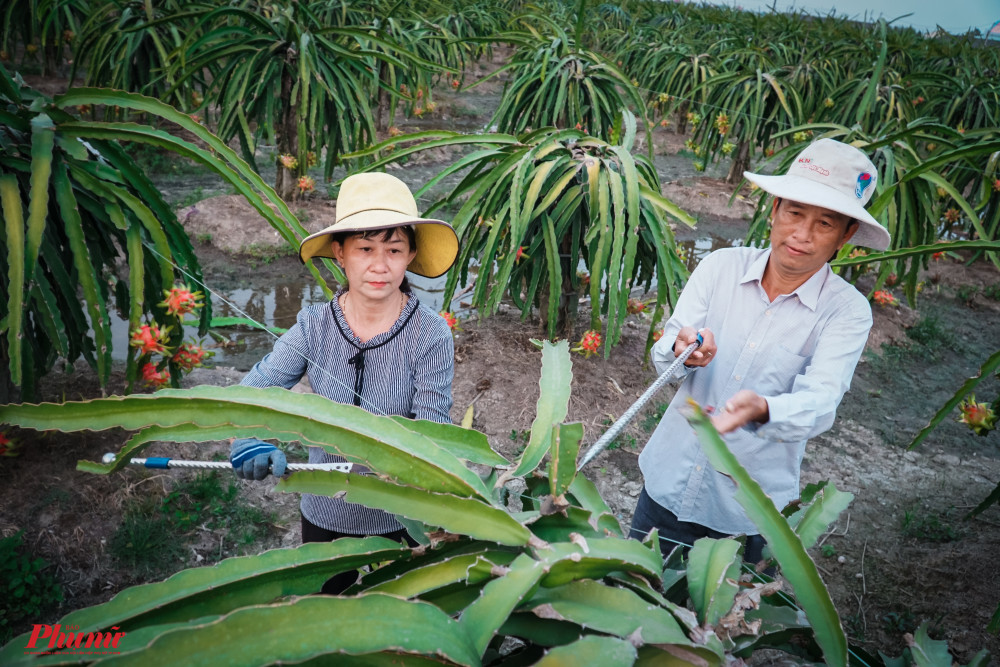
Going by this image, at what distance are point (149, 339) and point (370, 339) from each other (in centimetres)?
78

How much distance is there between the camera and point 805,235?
4.49ft

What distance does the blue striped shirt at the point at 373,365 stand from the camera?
4.59 feet

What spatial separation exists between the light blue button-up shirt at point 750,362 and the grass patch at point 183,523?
4.73 ft

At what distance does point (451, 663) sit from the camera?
0.61 m

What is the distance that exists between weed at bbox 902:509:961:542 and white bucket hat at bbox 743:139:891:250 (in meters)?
1.86

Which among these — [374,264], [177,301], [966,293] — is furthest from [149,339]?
[966,293]

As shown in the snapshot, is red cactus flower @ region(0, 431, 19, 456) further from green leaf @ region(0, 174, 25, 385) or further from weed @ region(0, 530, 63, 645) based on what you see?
green leaf @ region(0, 174, 25, 385)

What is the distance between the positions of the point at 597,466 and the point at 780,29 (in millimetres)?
12383

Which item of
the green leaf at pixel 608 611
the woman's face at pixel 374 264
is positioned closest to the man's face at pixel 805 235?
the woman's face at pixel 374 264

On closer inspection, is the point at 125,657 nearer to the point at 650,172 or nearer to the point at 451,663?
the point at 451,663

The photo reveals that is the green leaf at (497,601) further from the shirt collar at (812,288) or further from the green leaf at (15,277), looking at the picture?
the green leaf at (15,277)

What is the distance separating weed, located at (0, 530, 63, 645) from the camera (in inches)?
71.1

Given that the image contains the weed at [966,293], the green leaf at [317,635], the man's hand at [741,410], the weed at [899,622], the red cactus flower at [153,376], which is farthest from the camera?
the weed at [966,293]

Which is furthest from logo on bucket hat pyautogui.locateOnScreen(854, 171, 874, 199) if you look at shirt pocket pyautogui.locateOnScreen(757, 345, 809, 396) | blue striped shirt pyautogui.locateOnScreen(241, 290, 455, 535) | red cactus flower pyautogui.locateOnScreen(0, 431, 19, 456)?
red cactus flower pyautogui.locateOnScreen(0, 431, 19, 456)
